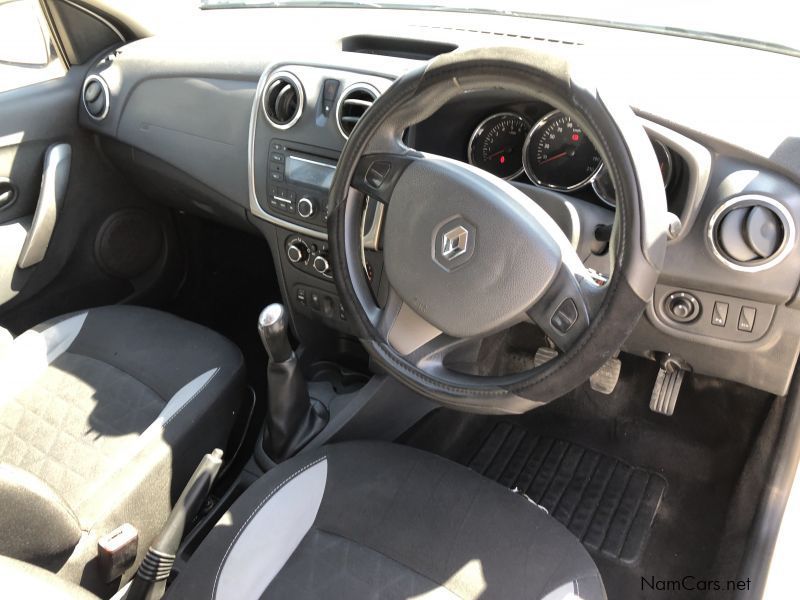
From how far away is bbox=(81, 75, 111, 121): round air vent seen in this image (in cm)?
189

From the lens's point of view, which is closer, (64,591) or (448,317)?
(64,591)

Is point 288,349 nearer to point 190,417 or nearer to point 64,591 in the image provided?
point 190,417

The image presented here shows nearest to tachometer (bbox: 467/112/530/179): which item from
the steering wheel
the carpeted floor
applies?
the steering wheel

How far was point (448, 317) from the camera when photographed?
3.64 ft

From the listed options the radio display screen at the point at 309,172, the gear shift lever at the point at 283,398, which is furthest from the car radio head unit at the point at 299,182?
the gear shift lever at the point at 283,398

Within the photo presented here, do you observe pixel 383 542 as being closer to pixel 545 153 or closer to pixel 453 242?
pixel 453 242

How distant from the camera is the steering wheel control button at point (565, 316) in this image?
1004mm

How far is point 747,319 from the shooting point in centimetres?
124

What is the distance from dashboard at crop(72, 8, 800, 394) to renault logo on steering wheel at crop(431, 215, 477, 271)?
0.20 metres

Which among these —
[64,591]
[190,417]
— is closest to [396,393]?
[190,417]

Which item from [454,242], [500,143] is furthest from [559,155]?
[454,242]

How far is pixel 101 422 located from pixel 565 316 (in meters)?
0.94

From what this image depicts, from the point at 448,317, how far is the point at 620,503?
2.94ft

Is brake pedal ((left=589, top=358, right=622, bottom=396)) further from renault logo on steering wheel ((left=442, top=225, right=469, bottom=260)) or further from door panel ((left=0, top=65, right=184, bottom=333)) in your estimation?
door panel ((left=0, top=65, right=184, bottom=333))
